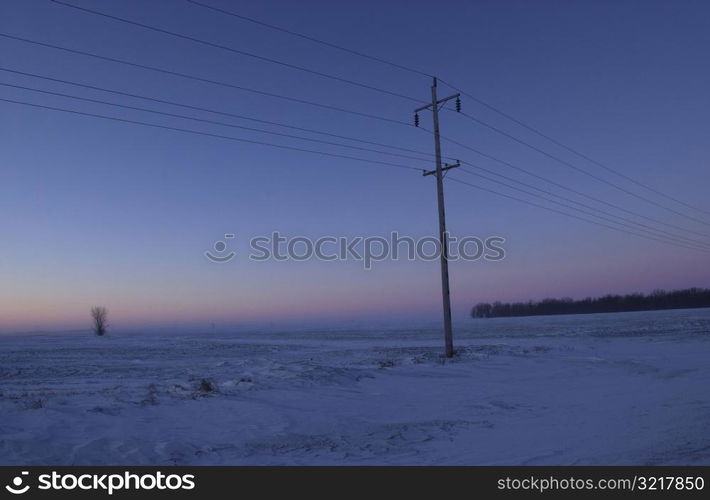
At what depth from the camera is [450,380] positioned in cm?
1514

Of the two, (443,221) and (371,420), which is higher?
(443,221)

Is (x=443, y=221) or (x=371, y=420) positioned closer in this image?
(x=371, y=420)

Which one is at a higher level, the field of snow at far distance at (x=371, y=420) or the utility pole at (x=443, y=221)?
the utility pole at (x=443, y=221)

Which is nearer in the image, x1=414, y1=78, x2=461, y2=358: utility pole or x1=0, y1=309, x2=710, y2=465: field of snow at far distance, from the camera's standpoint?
x1=0, y1=309, x2=710, y2=465: field of snow at far distance

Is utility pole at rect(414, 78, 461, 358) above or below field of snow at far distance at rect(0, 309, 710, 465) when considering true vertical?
above

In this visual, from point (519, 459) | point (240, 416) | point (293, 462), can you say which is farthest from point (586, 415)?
point (240, 416)

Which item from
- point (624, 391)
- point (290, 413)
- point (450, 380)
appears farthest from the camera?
point (450, 380)

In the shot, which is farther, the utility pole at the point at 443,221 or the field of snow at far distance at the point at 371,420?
the utility pole at the point at 443,221
